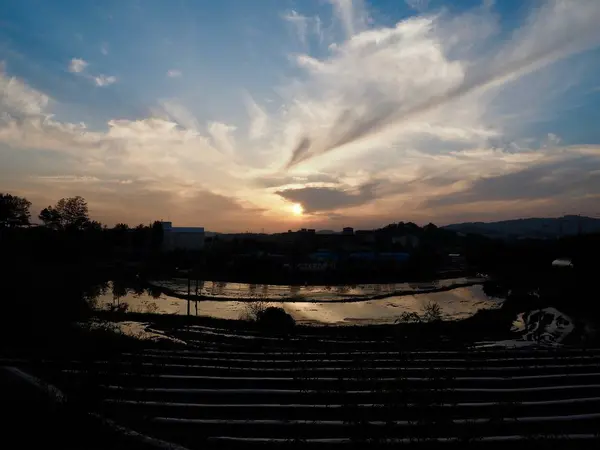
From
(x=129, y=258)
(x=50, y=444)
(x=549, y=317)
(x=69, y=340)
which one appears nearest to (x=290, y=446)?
(x=50, y=444)

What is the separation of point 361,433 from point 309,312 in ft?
50.8

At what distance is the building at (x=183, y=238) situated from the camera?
50.2 meters

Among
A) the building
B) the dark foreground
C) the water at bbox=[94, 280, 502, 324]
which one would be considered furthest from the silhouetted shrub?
the building

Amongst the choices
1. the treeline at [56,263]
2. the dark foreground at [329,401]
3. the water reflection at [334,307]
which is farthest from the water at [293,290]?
the dark foreground at [329,401]

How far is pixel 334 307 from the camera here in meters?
19.8

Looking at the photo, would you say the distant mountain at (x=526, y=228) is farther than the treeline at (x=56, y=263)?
Yes

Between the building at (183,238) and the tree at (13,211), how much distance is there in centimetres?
1569

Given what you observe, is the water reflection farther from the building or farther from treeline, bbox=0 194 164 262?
the building

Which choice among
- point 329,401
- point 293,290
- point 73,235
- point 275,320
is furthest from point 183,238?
point 329,401

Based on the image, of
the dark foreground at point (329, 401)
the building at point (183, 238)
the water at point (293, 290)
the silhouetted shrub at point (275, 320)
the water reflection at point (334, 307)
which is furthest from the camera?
the building at point (183, 238)

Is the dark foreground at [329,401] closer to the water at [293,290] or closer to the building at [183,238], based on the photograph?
the water at [293,290]

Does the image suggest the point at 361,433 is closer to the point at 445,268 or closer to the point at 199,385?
the point at 199,385

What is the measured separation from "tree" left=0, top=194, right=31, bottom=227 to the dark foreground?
3250 centimetres

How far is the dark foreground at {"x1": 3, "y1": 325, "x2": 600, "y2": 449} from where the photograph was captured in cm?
271
